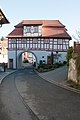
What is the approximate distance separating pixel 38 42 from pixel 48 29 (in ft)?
14.9

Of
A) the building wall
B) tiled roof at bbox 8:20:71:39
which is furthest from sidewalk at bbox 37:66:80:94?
tiled roof at bbox 8:20:71:39

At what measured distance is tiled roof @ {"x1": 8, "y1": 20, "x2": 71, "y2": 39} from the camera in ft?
226

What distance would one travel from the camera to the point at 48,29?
70562 millimetres

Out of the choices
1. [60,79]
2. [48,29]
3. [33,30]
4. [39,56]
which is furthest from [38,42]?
[60,79]

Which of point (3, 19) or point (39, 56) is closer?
point (3, 19)

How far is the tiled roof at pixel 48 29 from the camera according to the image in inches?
2714

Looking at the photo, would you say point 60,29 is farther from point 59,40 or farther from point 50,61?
point 50,61

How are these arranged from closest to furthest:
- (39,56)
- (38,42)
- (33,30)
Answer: (39,56) → (38,42) → (33,30)

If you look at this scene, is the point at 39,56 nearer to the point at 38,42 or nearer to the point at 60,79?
the point at 38,42

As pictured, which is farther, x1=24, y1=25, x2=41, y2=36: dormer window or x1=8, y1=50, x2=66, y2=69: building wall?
x1=24, y1=25, x2=41, y2=36: dormer window

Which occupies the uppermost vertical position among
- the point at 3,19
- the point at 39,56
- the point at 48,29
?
the point at 48,29

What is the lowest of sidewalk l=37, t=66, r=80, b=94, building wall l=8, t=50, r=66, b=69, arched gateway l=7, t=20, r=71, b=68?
sidewalk l=37, t=66, r=80, b=94

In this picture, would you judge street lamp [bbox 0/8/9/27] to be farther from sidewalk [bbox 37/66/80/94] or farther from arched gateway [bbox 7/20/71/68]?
arched gateway [bbox 7/20/71/68]

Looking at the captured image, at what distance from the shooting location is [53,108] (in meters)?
13.5
